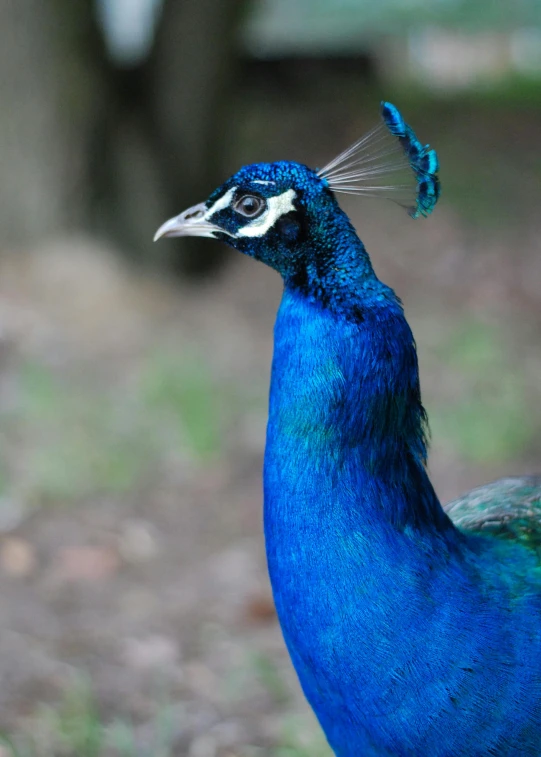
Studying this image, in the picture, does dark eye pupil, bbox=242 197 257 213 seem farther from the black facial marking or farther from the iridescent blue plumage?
the iridescent blue plumage

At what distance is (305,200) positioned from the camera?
124 centimetres

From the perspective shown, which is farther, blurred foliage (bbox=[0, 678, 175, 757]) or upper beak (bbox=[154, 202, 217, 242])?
blurred foliage (bbox=[0, 678, 175, 757])

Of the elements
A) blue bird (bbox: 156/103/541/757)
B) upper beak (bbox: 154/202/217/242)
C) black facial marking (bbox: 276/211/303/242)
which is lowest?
blue bird (bbox: 156/103/541/757)

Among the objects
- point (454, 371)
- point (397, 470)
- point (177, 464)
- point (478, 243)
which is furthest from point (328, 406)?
point (478, 243)

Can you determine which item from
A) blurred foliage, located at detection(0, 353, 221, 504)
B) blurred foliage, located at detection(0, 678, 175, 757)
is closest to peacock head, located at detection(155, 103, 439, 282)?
blurred foliage, located at detection(0, 678, 175, 757)

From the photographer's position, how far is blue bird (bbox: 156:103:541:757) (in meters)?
1.22

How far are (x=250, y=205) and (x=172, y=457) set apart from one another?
6.08 feet

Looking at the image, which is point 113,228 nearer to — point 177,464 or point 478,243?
point 177,464

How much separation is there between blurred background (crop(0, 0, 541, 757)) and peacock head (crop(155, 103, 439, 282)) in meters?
1.17

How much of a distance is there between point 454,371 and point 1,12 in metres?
2.14

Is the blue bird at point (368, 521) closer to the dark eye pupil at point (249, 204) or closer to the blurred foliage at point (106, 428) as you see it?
the dark eye pupil at point (249, 204)

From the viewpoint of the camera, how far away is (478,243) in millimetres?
4641

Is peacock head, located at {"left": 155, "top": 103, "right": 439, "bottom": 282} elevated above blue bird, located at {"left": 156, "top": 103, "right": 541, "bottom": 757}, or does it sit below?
above

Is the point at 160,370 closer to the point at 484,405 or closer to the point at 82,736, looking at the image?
the point at 484,405
